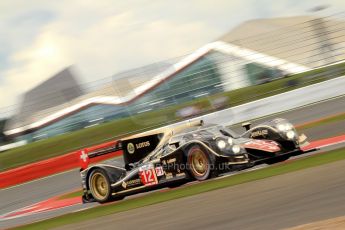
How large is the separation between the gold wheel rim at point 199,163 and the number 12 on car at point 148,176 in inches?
23.3

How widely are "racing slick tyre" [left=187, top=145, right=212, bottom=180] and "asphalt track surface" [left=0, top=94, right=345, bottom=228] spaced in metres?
2.52

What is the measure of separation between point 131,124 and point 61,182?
319 cm

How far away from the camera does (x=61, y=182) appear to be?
12.8m

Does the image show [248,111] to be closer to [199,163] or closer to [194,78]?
[194,78]

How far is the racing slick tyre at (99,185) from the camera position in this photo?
28.7ft

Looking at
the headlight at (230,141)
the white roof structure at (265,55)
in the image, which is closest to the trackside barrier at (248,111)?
the white roof structure at (265,55)

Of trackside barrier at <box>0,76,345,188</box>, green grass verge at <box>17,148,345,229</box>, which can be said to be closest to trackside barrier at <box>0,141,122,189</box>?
trackside barrier at <box>0,76,345,188</box>

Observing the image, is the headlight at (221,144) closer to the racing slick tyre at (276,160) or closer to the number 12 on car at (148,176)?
the racing slick tyre at (276,160)

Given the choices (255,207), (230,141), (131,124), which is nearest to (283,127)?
(230,141)

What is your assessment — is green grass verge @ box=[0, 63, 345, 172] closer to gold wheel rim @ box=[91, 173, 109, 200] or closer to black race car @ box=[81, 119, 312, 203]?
black race car @ box=[81, 119, 312, 203]

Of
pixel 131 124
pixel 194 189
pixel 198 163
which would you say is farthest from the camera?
pixel 131 124

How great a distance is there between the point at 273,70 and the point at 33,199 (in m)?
7.15

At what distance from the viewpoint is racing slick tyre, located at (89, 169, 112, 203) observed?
28.7 ft

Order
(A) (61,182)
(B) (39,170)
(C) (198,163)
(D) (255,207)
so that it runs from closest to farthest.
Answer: (D) (255,207) → (C) (198,163) → (A) (61,182) → (B) (39,170)
